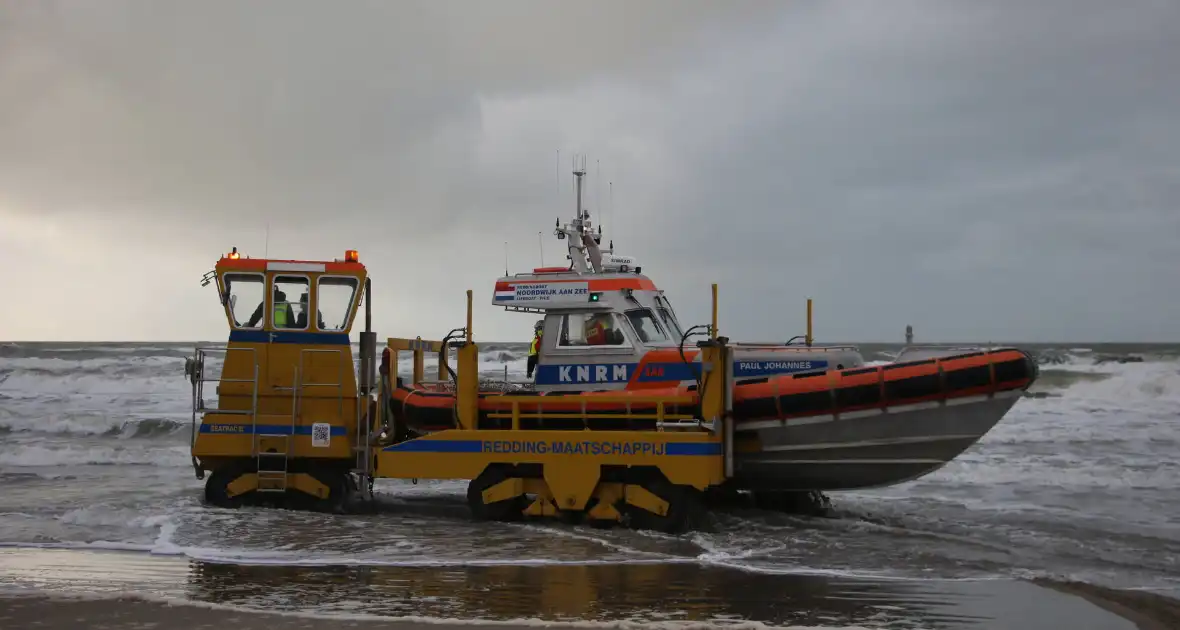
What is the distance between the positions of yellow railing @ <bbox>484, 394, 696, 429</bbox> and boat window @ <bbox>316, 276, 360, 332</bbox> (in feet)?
6.16

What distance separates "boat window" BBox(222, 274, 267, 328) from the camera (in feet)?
35.7

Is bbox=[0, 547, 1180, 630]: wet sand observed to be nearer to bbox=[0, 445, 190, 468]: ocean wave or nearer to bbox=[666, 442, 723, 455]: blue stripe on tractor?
bbox=[666, 442, 723, 455]: blue stripe on tractor

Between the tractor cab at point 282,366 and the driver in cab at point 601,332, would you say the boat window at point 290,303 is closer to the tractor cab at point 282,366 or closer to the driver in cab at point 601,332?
the tractor cab at point 282,366

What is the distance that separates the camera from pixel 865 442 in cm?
988

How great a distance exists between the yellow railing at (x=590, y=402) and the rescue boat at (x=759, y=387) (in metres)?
0.03

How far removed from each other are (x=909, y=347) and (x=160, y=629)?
7340mm

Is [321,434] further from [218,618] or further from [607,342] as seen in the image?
[218,618]

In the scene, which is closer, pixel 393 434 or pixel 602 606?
pixel 602 606

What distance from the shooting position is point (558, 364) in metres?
11.1

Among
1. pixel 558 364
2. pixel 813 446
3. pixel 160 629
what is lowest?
pixel 160 629

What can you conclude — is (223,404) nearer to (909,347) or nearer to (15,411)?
(909,347)

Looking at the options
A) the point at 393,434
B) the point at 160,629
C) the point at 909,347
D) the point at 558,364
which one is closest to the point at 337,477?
the point at 393,434

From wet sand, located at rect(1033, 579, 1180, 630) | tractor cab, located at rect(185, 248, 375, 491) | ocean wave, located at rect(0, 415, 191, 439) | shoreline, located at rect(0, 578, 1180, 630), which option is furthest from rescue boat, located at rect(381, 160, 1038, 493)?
ocean wave, located at rect(0, 415, 191, 439)

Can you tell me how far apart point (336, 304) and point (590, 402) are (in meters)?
3.03
